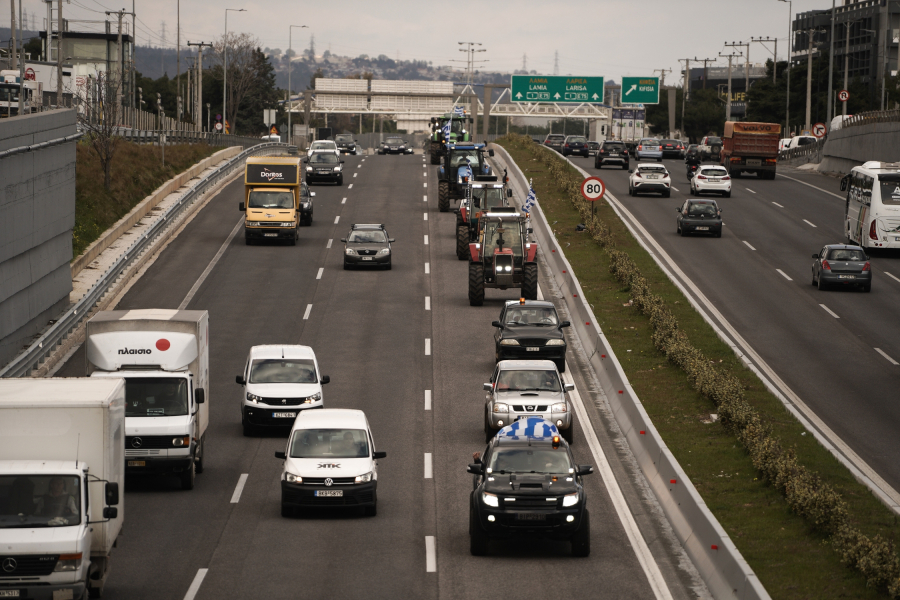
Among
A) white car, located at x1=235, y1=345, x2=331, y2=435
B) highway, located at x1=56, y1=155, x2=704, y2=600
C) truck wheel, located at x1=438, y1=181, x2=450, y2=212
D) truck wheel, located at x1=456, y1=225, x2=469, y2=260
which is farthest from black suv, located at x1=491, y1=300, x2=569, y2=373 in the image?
truck wheel, located at x1=438, y1=181, x2=450, y2=212

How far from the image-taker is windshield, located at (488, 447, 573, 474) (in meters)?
17.0

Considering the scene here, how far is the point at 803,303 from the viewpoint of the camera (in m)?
37.8

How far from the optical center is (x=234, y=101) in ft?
429

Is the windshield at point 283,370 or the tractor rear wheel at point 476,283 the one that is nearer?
the windshield at point 283,370

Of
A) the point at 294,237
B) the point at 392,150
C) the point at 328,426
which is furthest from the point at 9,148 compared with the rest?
the point at 392,150

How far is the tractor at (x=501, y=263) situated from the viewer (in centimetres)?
3691

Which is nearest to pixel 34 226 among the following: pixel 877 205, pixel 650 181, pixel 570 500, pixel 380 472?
pixel 380 472

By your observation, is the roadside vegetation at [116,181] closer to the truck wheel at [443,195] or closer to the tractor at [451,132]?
the truck wheel at [443,195]

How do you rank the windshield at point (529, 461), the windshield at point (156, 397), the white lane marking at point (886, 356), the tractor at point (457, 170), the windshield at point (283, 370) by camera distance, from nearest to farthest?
the windshield at point (529, 461) < the windshield at point (156, 397) < the windshield at point (283, 370) < the white lane marking at point (886, 356) < the tractor at point (457, 170)

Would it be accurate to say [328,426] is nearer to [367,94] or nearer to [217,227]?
[217,227]

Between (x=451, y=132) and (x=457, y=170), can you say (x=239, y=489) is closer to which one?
(x=457, y=170)

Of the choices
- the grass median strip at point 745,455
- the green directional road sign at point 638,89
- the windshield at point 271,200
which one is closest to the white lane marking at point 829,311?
the grass median strip at point 745,455

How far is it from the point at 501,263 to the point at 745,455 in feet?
54.1

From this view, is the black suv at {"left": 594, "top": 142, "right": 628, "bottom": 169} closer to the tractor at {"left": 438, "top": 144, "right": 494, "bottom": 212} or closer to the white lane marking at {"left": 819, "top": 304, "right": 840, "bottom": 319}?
the tractor at {"left": 438, "top": 144, "right": 494, "bottom": 212}
